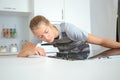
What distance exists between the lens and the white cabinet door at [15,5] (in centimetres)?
318

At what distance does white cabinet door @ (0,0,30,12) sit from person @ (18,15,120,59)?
1824 millimetres

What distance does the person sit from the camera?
1236 mm

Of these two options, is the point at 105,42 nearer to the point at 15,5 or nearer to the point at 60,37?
the point at 60,37

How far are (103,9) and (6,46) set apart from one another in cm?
203

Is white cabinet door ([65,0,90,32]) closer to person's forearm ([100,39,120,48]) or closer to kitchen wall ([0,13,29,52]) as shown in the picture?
kitchen wall ([0,13,29,52])

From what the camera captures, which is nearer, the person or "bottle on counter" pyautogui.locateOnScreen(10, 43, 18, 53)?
the person

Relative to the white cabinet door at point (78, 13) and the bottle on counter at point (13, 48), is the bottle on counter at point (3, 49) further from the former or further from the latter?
the white cabinet door at point (78, 13)

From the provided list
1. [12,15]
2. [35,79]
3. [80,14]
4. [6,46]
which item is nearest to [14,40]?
[6,46]

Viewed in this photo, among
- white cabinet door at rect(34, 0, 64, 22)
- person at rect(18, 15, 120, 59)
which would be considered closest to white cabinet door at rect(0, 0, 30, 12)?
white cabinet door at rect(34, 0, 64, 22)

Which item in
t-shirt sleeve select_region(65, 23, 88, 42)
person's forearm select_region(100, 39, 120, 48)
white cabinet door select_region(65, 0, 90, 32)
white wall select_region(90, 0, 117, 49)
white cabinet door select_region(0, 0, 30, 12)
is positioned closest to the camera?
person's forearm select_region(100, 39, 120, 48)

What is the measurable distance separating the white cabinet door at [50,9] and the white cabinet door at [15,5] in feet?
0.67

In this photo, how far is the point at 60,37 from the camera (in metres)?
1.49

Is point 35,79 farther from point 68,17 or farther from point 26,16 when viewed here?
point 26,16

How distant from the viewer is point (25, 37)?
366 centimetres
